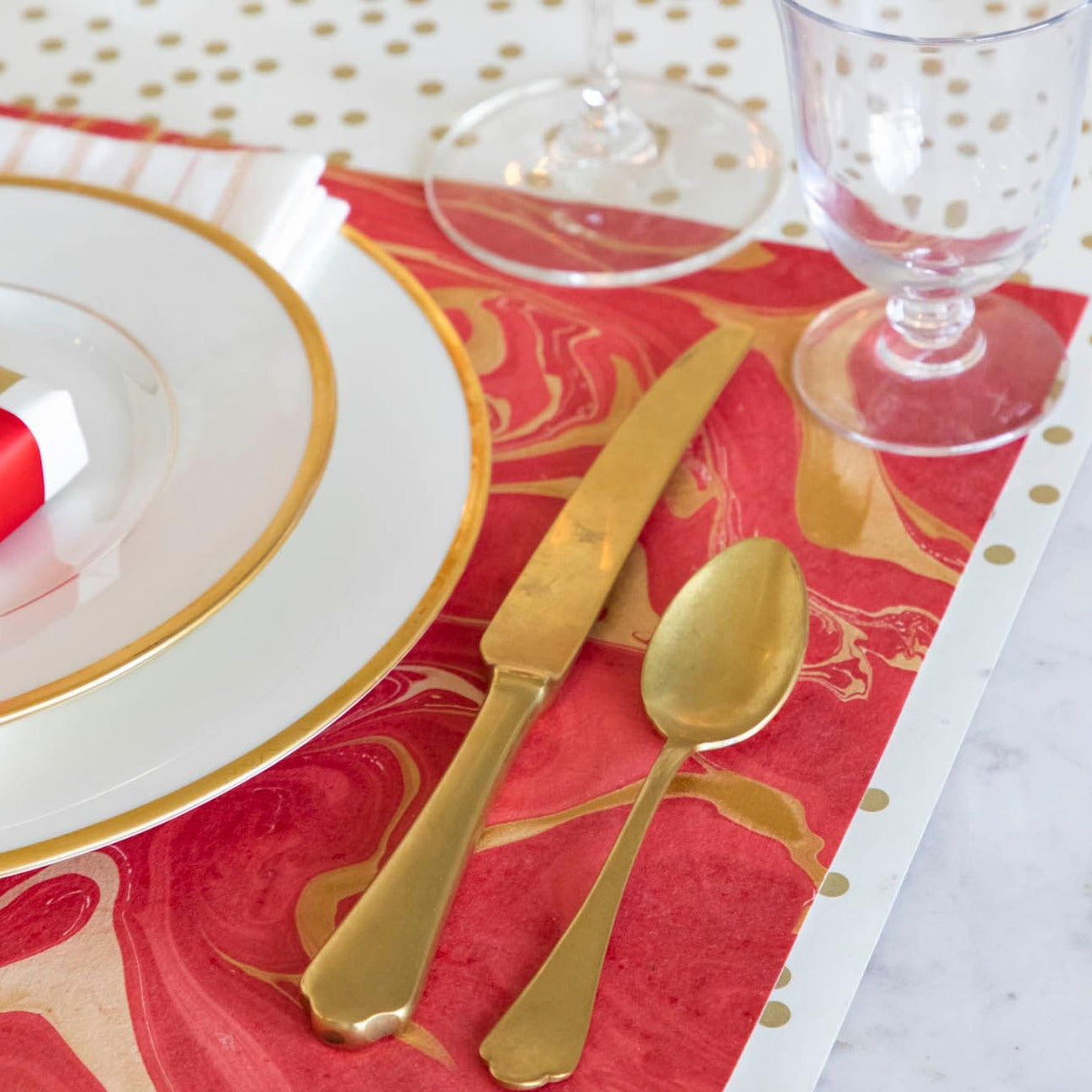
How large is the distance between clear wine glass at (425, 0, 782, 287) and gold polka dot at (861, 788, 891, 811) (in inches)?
11.6

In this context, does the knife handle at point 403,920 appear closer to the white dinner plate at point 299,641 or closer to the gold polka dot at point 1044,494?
the white dinner plate at point 299,641

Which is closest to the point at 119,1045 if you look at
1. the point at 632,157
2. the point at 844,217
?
the point at 844,217

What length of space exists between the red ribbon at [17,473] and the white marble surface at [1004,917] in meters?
0.33

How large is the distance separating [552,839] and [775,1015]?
0.09 meters

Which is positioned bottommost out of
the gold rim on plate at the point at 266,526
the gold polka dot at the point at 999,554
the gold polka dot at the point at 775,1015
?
the gold polka dot at the point at 775,1015

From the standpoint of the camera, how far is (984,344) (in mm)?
631

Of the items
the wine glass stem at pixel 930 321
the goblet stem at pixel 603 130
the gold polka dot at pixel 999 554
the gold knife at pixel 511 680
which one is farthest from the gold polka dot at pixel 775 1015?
the goblet stem at pixel 603 130

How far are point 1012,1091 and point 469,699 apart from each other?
0.71 ft

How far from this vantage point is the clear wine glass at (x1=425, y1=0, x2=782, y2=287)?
Answer: 2.32 ft

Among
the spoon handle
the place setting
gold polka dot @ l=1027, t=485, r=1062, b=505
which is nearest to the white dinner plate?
the place setting

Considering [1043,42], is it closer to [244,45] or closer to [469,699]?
[469,699]

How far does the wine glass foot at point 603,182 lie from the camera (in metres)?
0.71

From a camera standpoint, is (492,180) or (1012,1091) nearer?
(1012,1091)

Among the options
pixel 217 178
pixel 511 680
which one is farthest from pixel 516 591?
pixel 217 178
